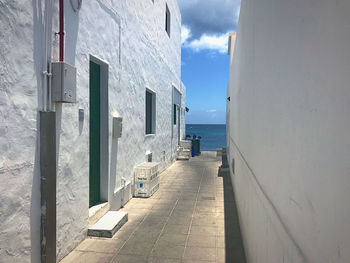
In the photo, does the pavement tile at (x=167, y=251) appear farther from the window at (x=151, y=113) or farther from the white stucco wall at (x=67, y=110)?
the window at (x=151, y=113)

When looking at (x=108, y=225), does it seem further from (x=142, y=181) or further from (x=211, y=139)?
(x=211, y=139)

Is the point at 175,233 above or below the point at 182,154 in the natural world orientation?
below

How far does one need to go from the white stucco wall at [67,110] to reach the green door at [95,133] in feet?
0.80

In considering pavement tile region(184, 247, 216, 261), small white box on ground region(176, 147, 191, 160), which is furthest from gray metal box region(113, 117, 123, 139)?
small white box on ground region(176, 147, 191, 160)

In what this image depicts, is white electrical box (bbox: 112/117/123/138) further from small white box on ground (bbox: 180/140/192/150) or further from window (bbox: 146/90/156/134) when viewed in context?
small white box on ground (bbox: 180/140/192/150)

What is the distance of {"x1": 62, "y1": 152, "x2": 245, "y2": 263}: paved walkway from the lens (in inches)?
152

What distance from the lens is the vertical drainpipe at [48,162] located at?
3244 mm

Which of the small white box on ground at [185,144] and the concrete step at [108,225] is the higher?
the small white box on ground at [185,144]

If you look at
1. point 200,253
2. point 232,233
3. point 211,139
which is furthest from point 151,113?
point 211,139

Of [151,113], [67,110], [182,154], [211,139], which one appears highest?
[151,113]

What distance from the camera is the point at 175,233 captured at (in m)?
4.70

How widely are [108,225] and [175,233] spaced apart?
1.16 metres

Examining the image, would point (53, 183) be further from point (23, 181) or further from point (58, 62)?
point (58, 62)

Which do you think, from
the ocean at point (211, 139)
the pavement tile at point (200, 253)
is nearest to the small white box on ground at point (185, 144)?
the pavement tile at point (200, 253)
